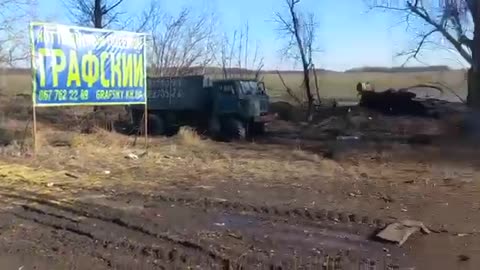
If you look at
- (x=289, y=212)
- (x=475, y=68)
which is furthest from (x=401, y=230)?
(x=475, y=68)

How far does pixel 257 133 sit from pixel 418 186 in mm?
13466

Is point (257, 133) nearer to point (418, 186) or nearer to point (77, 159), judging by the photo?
point (77, 159)

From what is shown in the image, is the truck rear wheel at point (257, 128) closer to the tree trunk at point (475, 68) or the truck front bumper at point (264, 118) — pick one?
the truck front bumper at point (264, 118)

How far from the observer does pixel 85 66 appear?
18.6 metres

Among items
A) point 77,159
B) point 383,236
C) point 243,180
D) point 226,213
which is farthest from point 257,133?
point 383,236

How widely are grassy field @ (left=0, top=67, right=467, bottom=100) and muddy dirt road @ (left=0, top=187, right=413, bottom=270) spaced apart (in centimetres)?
2038

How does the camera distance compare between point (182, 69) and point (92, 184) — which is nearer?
point (92, 184)

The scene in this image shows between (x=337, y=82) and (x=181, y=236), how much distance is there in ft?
137

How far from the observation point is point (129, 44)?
1984 cm

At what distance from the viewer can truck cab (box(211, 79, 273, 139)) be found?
2558 cm

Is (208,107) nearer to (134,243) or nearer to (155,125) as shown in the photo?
(155,125)

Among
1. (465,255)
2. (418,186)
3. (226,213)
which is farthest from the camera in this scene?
(418,186)


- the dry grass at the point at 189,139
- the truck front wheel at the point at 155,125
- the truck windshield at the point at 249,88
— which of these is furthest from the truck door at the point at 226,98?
the truck front wheel at the point at 155,125

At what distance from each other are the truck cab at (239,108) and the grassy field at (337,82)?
869 centimetres
